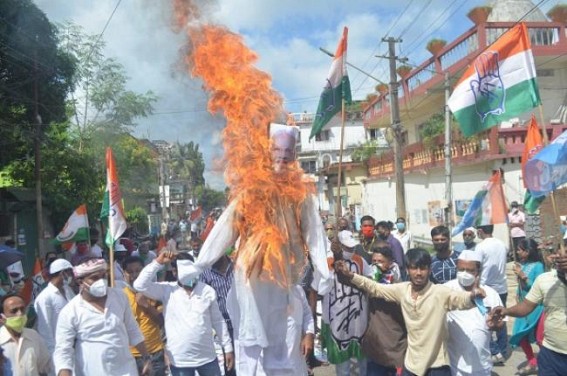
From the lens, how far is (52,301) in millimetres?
5816

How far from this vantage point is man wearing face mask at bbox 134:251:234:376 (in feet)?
17.2

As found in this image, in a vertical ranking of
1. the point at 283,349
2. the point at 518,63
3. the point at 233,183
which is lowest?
the point at 283,349

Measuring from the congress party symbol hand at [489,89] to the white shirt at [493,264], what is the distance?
193cm

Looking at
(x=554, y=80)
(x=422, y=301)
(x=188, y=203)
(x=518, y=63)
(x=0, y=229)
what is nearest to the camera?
(x=422, y=301)

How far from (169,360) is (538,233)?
46.0ft

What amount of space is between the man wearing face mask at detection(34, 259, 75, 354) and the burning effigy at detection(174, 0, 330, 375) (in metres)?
2.57

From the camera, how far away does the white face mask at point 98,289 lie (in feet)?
15.1

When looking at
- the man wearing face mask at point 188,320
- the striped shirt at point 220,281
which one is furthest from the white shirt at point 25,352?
the striped shirt at point 220,281

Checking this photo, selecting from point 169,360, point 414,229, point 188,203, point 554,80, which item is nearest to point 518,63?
point 169,360

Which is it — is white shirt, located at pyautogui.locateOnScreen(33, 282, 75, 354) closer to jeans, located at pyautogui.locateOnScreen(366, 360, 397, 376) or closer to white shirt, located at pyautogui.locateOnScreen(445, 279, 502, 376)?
jeans, located at pyautogui.locateOnScreen(366, 360, 397, 376)

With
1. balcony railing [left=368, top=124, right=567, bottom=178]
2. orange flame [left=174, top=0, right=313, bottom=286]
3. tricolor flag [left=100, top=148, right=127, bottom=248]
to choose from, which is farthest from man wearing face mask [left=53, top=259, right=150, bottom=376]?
balcony railing [left=368, top=124, right=567, bottom=178]

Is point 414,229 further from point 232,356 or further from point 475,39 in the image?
point 232,356

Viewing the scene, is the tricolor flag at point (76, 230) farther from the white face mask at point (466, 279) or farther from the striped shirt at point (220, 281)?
the white face mask at point (466, 279)

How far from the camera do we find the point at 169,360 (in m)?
5.33
